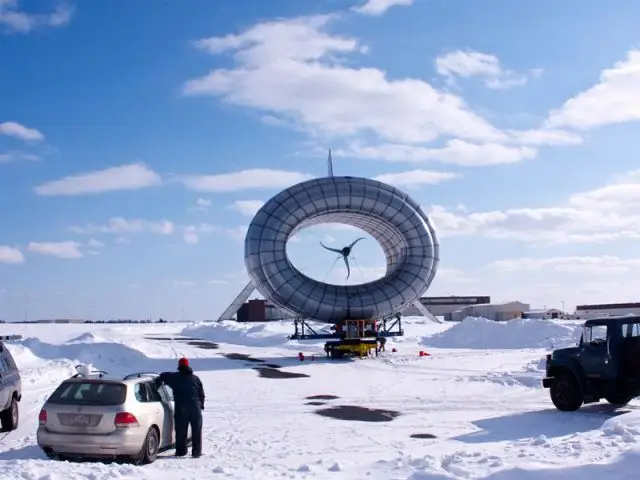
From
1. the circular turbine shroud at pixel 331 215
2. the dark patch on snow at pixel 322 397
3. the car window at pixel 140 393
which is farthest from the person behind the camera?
the circular turbine shroud at pixel 331 215

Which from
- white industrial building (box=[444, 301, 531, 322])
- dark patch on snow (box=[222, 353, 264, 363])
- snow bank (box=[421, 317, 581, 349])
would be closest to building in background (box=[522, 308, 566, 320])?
white industrial building (box=[444, 301, 531, 322])

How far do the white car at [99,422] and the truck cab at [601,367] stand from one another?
8969 mm

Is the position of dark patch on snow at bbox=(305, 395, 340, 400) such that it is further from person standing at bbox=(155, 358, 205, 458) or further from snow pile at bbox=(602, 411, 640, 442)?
snow pile at bbox=(602, 411, 640, 442)

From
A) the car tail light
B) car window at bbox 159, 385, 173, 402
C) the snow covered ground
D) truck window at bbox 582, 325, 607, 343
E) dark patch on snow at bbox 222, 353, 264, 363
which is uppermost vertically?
truck window at bbox 582, 325, 607, 343

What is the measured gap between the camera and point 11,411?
46.9 ft

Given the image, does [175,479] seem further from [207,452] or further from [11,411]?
[11,411]

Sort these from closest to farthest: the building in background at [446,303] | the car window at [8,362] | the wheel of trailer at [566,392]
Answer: the car window at [8,362], the wheel of trailer at [566,392], the building in background at [446,303]

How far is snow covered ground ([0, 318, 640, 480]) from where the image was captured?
8.57 meters

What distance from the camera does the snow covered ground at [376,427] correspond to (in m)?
8.57

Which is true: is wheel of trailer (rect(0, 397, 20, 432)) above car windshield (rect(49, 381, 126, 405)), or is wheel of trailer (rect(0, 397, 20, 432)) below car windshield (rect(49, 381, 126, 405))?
below

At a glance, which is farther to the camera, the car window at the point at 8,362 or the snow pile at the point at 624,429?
the car window at the point at 8,362

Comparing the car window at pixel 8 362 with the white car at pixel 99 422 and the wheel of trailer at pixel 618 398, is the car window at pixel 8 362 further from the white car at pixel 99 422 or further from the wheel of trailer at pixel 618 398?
the wheel of trailer at pixel 618 398

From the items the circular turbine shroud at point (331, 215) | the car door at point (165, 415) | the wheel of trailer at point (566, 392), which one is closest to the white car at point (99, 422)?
the car door at point (165, 415)

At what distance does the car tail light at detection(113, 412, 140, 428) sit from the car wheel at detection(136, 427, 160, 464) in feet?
1.21
